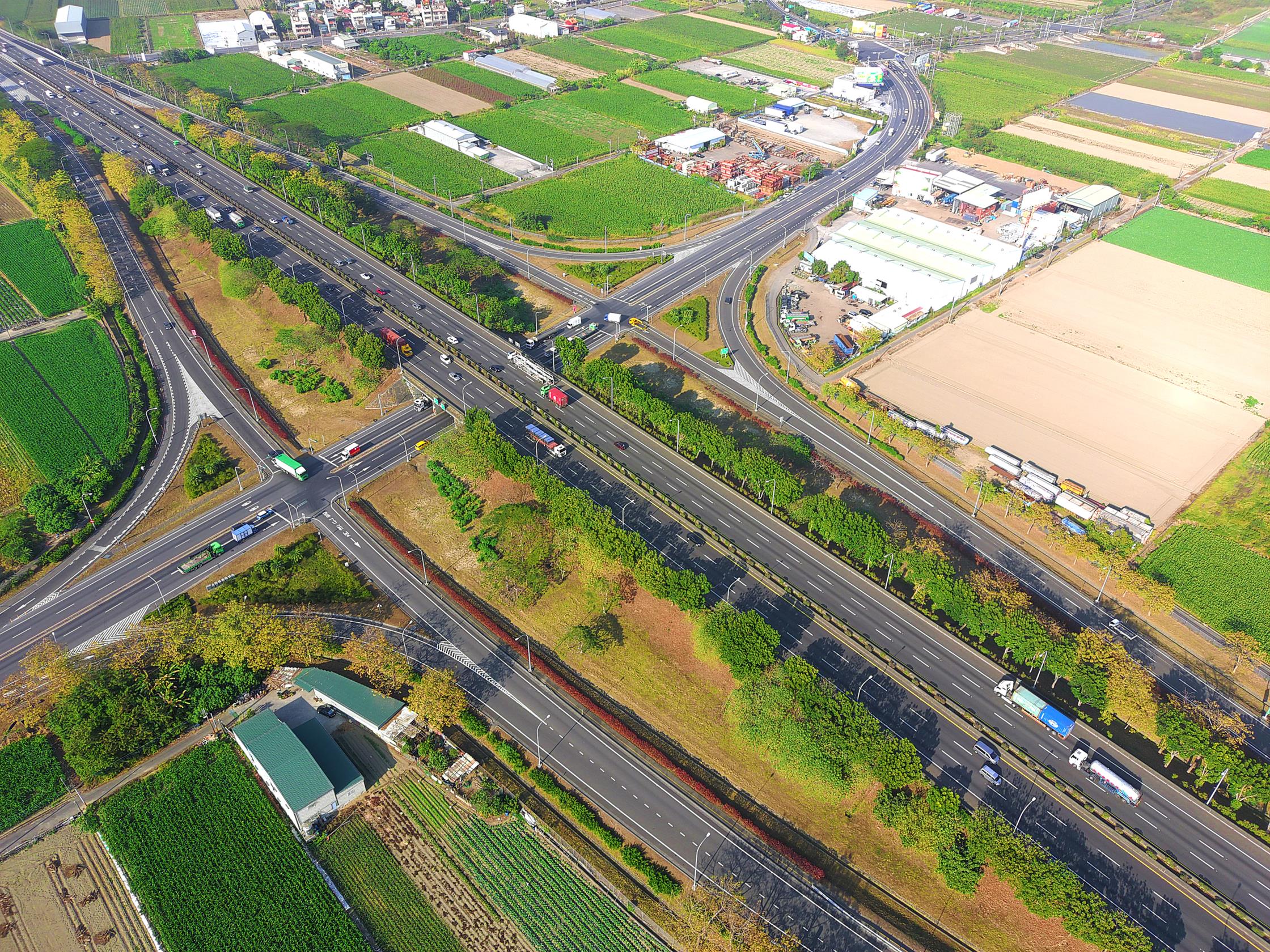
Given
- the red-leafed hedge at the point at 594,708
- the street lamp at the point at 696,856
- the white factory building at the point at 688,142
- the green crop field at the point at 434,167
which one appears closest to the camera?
the street lamp at the point at 696,856

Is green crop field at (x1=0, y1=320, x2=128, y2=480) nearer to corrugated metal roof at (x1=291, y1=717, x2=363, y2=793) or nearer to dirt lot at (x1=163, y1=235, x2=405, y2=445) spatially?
dirt lot at (x1=163, y1=235, x2=405, y2=445)

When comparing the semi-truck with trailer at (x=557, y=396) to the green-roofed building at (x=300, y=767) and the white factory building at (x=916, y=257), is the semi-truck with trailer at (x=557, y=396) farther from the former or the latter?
the white factory building at (x=916, y=257)

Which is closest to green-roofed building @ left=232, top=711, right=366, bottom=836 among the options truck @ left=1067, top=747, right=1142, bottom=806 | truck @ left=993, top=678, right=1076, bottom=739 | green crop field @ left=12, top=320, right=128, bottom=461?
green crop field @ left=12, top=320, right=128, bottom=461

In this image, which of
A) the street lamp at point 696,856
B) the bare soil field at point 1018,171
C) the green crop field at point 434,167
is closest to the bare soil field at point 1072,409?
the bare soil field at point 1018,171

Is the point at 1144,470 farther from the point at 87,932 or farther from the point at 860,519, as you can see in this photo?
the point at 87,932

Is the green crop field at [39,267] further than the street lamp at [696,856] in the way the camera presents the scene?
Yes

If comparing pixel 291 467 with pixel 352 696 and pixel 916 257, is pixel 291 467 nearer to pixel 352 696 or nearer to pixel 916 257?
pixel 352 696
